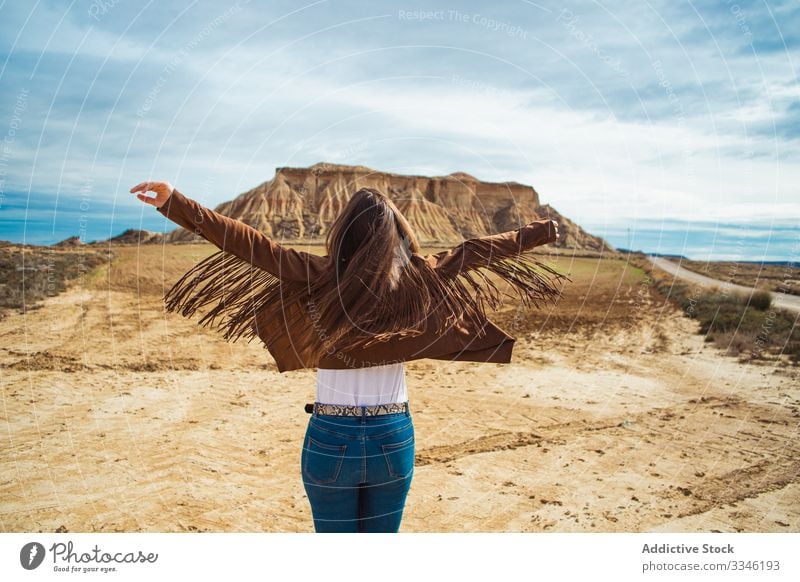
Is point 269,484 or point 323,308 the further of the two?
point 269,484

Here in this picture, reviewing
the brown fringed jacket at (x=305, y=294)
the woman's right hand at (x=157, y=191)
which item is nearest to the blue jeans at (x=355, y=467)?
the brown fringed jacket at (x=305, y=294)

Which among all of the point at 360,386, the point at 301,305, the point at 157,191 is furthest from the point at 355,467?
the point at 157,191

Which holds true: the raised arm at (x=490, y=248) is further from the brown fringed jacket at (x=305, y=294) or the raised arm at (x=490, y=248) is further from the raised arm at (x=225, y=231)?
the raised arm at (x=225, y=231)

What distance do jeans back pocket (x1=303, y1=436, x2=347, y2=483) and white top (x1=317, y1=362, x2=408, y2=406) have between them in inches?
7.8

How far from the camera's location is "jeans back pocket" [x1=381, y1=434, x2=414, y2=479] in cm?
274

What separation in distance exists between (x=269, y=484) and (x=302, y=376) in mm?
5187

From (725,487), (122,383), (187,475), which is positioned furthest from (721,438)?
(122,383)

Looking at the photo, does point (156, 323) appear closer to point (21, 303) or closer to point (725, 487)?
point (21, 303)

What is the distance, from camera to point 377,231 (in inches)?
104
